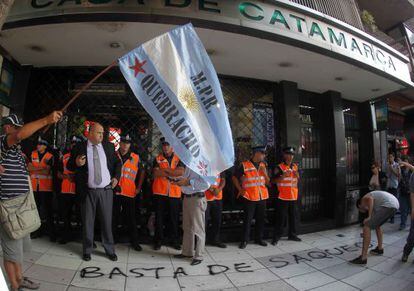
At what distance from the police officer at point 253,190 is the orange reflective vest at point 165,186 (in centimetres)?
130

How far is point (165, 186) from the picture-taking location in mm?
5305

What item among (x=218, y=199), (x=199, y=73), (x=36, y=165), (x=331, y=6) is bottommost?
(x=218, y=199)

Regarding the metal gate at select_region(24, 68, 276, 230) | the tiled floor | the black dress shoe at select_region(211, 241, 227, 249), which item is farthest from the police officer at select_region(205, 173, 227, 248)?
the metal gate at select_region(24, 68, 276, 230)

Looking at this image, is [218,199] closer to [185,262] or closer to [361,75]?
[185,262]

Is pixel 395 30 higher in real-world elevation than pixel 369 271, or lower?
higher

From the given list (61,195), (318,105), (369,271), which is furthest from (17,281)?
(318,105)

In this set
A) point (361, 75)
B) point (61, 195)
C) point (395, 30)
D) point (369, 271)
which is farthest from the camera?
point (395, 30)

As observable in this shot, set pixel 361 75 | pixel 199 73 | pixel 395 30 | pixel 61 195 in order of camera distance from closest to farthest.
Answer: pixel 199 73 → pixel 61 195 → pixel 361 75 → pixel 395 30

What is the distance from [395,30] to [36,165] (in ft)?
39.9

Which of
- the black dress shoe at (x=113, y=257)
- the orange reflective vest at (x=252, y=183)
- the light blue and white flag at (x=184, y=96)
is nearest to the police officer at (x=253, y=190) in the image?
the orange reflective vest at (x=252, y=183)

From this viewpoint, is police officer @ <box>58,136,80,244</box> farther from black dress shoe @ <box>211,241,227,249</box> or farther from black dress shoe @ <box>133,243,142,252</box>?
black dress shoe @ <box>211,241,227,249</box>

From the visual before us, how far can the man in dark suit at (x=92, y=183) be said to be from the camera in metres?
4.46

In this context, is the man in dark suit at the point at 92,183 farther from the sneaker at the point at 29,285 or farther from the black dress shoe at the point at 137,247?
the sneaker at the point at 29,285

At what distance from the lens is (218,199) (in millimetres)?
5551
